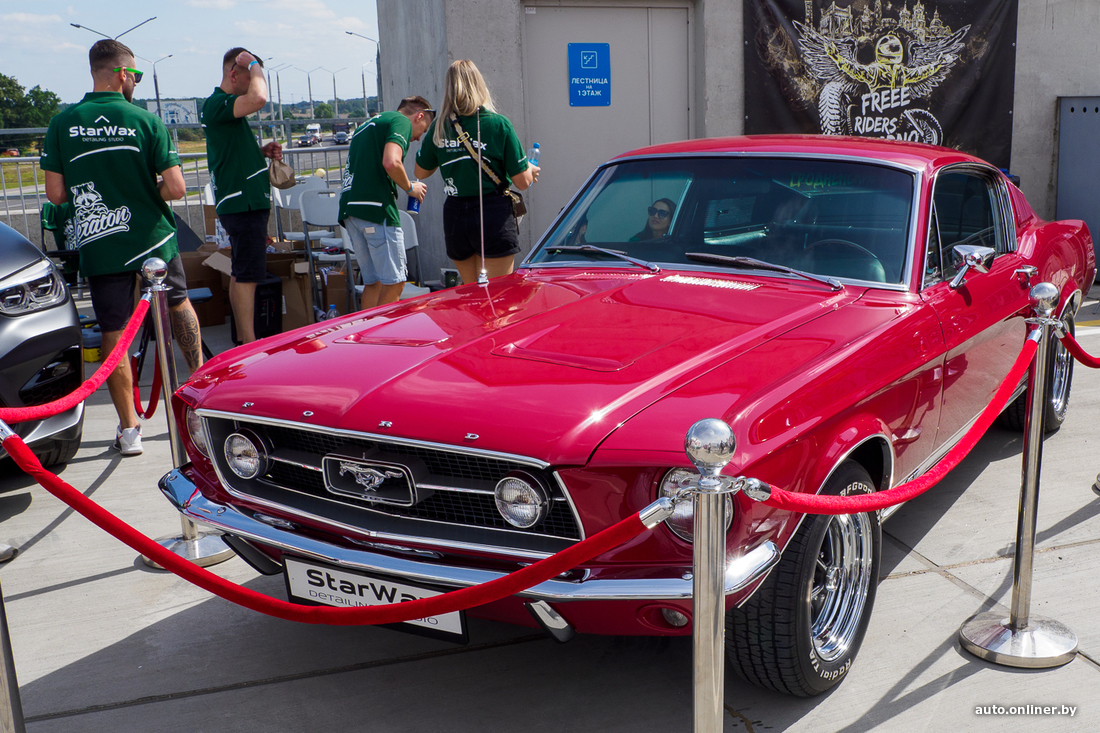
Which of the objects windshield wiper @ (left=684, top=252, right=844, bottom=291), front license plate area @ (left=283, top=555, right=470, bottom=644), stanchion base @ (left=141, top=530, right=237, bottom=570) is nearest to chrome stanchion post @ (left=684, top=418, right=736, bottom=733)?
front license plate area @ (left=283, top=555, right=470, bottom=644)

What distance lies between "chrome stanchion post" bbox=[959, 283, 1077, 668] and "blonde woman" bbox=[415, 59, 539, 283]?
352 centimetres

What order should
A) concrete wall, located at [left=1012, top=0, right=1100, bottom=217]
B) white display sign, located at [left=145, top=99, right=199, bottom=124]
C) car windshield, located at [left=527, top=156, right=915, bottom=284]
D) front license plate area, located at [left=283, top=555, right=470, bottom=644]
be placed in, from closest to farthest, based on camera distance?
1. front license plate area, located at [left=283, top=555, right=470, bottom=644]
2. car windshield, located at [left=527, top=156, right=915, bottom=284]
3. concrete wall, located at [left=1012, top=0, right=1100, bottom=217]
4. white display sign, located at [left=145, top=99, right=199, bottom=124]

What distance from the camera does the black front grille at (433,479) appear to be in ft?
7.82

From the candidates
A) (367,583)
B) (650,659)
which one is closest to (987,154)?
(650,659)

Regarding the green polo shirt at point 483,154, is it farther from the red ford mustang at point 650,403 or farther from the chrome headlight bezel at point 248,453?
the chrome headlight bezel at point 248,453

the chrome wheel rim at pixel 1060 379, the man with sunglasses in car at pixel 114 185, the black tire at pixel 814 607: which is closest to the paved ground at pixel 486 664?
the black tire at pixel 814 607

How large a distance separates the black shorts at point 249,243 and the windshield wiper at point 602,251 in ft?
10.3

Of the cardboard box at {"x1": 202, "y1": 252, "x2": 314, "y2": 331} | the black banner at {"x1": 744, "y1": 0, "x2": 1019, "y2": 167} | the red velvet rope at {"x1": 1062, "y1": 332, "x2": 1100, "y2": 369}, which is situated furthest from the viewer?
the black banner at {"x1": 744, "y1": 0, "x2": 1019, "y2": 167}

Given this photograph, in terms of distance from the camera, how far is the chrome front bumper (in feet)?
7.32

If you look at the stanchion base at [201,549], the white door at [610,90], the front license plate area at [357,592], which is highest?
the white door at [610,90]

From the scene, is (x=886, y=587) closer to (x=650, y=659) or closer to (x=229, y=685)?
(x=650, y=659)

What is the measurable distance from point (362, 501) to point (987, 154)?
949 centimetres

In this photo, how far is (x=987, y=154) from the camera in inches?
398

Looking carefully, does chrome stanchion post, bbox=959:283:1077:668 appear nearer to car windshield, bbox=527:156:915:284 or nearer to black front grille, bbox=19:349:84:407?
car windshield, bbox=527:156:915:284
